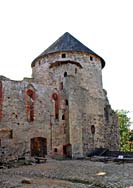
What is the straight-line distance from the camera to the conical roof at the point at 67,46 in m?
28.2

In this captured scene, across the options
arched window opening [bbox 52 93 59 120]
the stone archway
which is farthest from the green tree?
the stone archway

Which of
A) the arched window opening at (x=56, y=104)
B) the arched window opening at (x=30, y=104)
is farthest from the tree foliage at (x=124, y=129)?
the arched window opening at (x=30, y=104)

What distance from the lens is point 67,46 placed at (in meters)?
28.7

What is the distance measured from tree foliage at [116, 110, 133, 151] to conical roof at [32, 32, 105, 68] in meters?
14.8

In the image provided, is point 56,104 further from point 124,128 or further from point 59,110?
point 124,128

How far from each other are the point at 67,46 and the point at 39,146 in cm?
1146

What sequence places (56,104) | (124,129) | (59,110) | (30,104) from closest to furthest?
(30,104)
(59,110)
(56,104)
(124,129)

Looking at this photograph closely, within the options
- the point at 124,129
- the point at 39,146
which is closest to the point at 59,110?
the point at 39,146

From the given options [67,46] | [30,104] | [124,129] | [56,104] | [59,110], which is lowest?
[124,129]

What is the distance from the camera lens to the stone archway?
72.3 ft

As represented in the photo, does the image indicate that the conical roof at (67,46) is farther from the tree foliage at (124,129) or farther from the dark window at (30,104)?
the tree foliage at (124,129)

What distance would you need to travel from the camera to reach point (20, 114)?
20656 mm

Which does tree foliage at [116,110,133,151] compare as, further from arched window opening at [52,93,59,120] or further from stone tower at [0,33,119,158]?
arched window opening at [52,93,59,120]

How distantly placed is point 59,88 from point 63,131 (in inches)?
156
